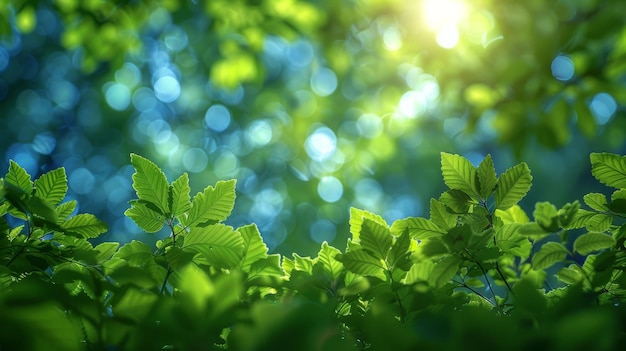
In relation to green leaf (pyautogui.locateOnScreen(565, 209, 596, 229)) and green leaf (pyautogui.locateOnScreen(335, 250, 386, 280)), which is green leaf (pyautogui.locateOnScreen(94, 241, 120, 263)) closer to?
green leaf (pyautogui.locateOnScreen(335, 250, 386, 280))

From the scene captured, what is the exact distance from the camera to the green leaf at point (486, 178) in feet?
3.43

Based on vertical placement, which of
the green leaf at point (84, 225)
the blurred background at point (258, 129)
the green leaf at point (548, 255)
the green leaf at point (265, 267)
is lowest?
the green leaf at point (265, 267)

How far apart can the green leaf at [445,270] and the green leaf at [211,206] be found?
1.34 ft

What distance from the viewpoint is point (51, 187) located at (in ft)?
3.50

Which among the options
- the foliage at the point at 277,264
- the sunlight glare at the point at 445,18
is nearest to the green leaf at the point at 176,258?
the foliage at the point at 277,264

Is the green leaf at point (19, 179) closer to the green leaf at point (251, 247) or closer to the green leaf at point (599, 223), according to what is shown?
the green leaf at point (251, 247)

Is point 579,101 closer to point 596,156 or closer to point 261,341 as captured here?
point 596,156

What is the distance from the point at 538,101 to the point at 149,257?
8.91 ft

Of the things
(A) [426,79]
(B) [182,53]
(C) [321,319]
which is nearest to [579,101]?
(C) [321,319]

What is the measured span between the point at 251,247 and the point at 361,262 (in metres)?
0.23

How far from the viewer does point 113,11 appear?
197 inches

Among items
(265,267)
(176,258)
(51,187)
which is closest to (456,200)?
(265,267)

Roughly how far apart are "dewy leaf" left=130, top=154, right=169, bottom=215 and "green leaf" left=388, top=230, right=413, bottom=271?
45 centimetres

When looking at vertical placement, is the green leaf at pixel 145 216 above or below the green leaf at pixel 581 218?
above
